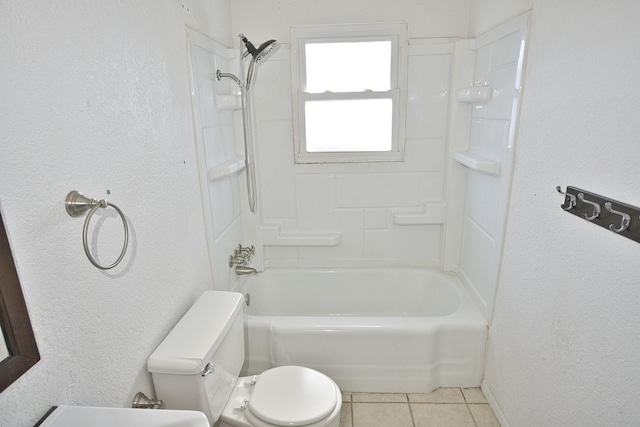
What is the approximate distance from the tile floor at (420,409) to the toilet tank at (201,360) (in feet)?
2.40

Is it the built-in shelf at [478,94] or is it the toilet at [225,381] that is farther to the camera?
the built-in shelf at [478,94]

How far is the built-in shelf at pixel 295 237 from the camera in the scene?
253 centimetres

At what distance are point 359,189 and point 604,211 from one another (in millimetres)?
1533

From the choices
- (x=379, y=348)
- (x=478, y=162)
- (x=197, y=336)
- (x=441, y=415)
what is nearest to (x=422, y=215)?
(x=478, y=162)

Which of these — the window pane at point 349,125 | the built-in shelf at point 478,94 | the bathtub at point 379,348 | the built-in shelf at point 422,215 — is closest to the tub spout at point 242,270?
the bathtub at point 379,348

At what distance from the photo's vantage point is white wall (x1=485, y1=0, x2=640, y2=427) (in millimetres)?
997

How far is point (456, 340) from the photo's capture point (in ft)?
6.45

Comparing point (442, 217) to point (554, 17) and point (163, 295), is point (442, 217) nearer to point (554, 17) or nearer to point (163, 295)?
point (554, 17)

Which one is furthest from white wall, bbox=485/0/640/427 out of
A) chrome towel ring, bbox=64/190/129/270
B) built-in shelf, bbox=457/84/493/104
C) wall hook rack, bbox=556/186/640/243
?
chrome towel ring, bbox=64/190/129/270

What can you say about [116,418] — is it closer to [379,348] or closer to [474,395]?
[379,348]

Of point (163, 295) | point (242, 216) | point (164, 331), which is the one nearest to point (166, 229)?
point (163, 295)

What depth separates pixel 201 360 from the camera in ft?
3.92

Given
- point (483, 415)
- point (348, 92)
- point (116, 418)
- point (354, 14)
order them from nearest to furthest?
point (116, 418) → point (483, 415) → point (354, 14) → point (348, 92)

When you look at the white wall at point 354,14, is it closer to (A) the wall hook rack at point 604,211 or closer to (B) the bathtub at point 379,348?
(A) the wall hook rack at point 604,211
